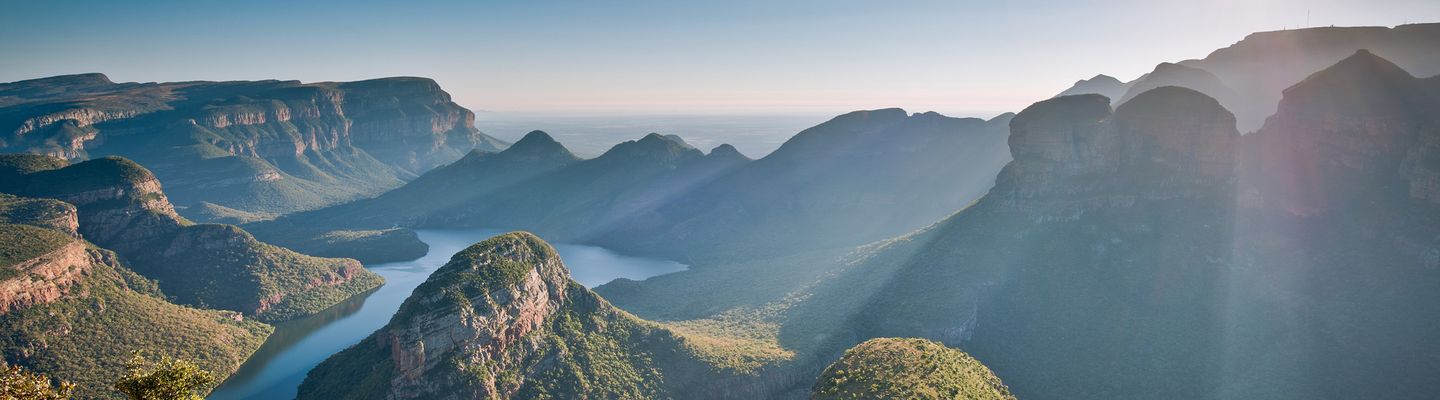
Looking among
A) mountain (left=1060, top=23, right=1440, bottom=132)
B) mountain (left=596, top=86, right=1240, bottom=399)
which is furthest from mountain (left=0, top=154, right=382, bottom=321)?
mountain (left=1060, top=23, right=1440, bottom=132)

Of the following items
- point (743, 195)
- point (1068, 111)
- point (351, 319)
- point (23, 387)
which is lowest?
point (351, 319)

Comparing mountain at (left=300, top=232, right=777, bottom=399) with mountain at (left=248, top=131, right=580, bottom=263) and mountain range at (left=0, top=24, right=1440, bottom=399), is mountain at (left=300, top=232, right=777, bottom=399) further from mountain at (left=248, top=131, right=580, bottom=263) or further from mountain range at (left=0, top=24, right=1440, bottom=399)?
mountain at (left=248, top=131, right=580, bottom=263)

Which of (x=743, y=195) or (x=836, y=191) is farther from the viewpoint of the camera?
(x=743, y=195)

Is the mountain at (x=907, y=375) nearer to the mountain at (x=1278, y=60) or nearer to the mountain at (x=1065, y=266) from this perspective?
the mountain at (x=1065, y=266)

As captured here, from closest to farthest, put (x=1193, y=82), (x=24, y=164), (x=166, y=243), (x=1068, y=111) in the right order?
(x=1068, y=111)
(x=166, y=243)
(x=24, y=164)
(x=1193, y=82)

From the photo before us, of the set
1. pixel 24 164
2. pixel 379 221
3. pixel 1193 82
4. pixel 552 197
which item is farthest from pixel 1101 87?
pixel 24 164

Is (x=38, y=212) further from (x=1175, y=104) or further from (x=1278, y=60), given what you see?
(x=1278, y=60)

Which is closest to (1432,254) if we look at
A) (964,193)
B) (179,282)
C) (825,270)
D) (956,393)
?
(956,393)
